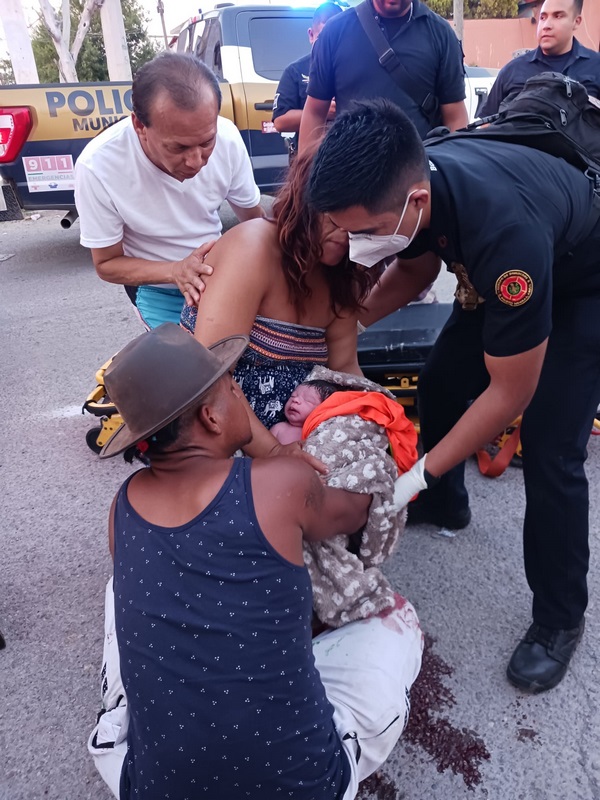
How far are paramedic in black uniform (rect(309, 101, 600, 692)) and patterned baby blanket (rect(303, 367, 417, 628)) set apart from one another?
0.10 meters

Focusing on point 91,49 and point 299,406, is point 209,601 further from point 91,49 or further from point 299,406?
point 91,49

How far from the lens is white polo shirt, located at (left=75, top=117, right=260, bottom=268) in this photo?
2488 mm

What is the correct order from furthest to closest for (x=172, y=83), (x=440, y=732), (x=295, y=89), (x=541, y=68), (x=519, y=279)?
(x=295, y=89), (x=541, y=68), (x=172, y=83), (x=440, y=732), (x=519, y=279)

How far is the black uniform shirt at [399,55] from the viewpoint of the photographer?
3.37 m

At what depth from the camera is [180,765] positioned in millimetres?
1260

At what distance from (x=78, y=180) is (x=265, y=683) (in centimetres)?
198

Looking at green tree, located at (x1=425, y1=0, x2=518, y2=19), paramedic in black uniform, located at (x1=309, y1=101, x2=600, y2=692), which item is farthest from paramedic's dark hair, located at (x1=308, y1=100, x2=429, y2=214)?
green tree, located at (x1=425, y1=0, x2=518, y2=19)

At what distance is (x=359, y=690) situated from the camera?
1.61 meters

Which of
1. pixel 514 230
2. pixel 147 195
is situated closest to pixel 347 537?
pixel 514 230

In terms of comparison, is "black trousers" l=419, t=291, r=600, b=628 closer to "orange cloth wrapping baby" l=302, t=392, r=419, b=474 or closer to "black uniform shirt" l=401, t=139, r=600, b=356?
"black uniform shirt" l=401, t=139, r=600, b=356

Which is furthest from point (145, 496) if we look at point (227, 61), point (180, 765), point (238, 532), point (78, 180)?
point (227, 61)

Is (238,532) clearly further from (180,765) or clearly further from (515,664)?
(515,664)

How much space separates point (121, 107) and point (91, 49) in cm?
1575

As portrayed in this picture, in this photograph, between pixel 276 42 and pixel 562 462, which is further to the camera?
pixel 276 42
